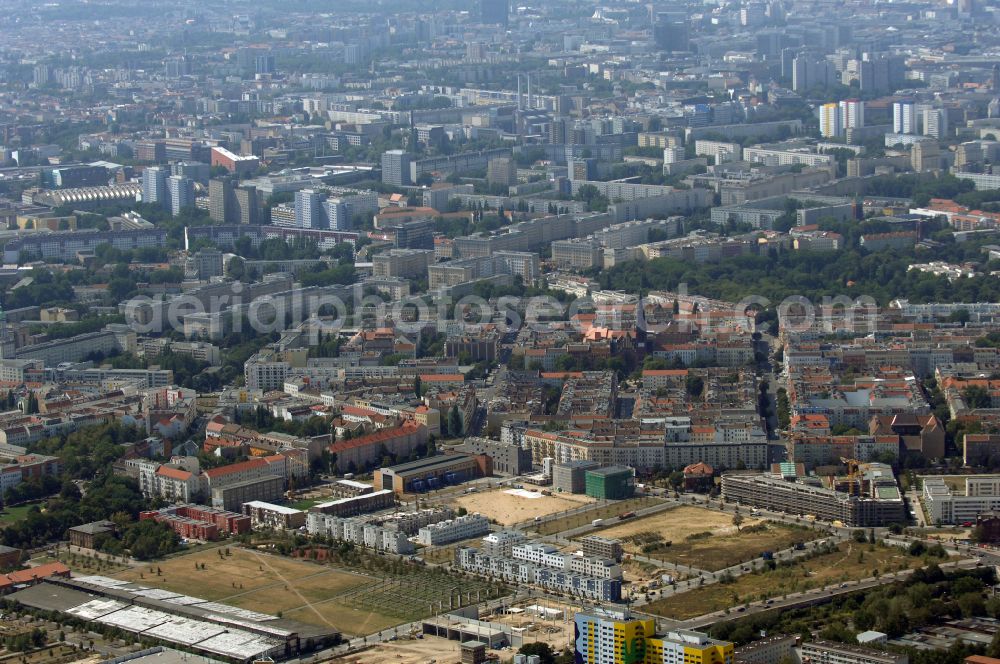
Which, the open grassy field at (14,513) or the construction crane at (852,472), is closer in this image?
the construction crane at (852,472)

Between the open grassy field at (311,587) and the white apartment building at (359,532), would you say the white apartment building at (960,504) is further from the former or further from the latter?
the white apartment building at (359,532)

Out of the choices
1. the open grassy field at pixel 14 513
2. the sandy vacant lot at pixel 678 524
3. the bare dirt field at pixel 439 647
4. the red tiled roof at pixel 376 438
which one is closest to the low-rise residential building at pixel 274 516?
the red tiled roof at pixel 376 438

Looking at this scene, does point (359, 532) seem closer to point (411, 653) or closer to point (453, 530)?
point (453, 530)

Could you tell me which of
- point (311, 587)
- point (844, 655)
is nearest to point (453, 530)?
point (311, 587)

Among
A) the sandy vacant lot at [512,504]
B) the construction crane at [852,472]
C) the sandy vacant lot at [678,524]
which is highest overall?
the construction crane at [852,472]

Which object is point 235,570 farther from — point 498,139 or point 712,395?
point 498,139

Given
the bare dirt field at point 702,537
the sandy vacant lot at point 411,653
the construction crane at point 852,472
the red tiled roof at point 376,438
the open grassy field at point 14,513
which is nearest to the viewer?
the sandy vacant lot at point 411,653
